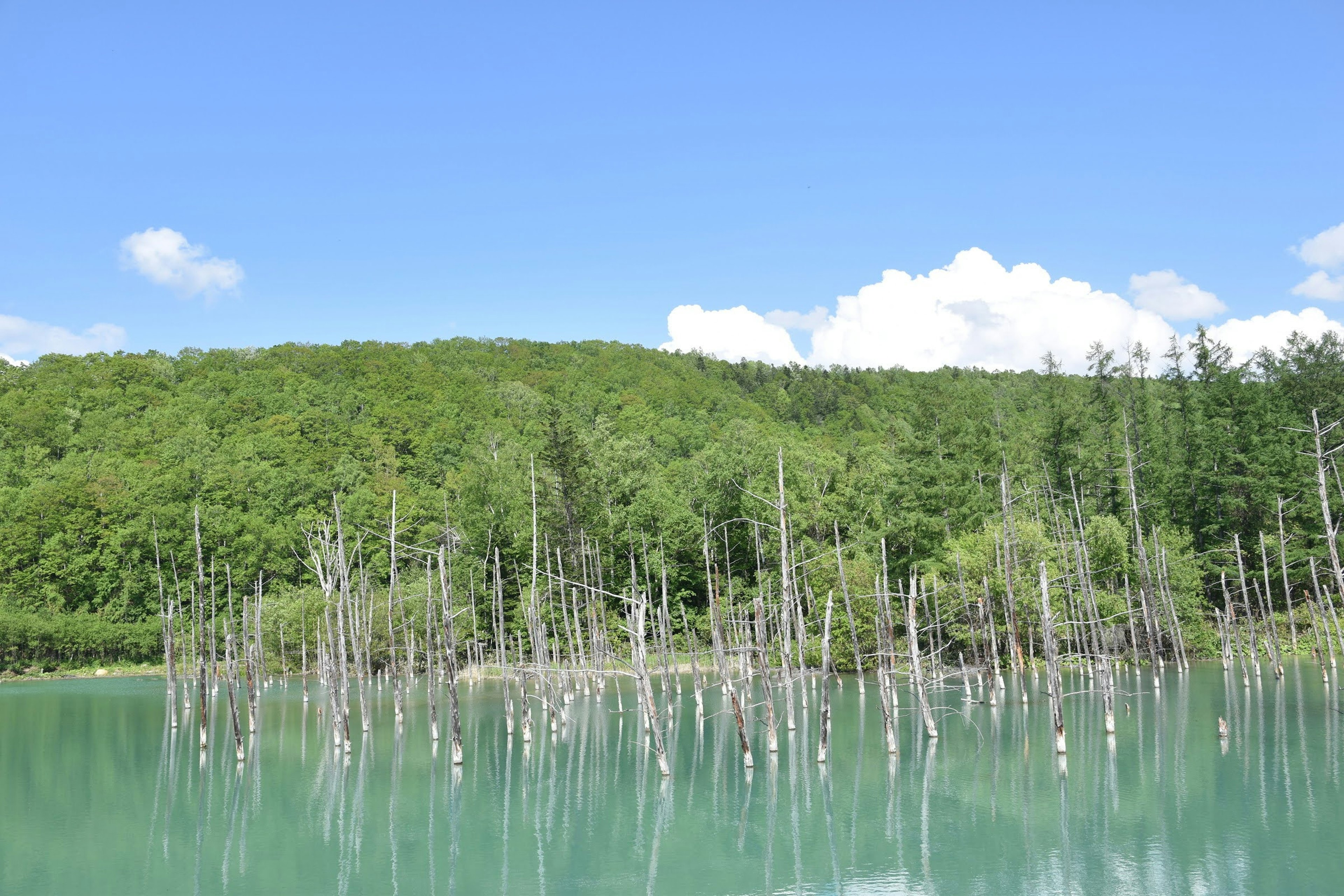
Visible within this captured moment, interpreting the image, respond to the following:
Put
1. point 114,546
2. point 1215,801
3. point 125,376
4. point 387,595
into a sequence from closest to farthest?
point 1215,801 < point 387,595 < point 114,546 < point 125,376

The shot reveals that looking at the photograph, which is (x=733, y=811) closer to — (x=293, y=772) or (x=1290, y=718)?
(x=293, y=772)

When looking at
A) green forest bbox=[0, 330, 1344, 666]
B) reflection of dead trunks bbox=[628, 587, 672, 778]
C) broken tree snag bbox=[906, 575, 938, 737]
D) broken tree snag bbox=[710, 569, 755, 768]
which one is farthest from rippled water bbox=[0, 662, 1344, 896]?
green forest bbox=[0, 330, 1344, 666]

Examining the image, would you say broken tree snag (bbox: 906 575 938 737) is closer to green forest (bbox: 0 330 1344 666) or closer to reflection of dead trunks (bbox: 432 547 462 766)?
reflection of dead trunks (bbox: 432 547 462 766)

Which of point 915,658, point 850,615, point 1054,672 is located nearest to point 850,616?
point 850,615

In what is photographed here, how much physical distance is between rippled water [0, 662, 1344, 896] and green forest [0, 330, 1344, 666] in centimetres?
1155

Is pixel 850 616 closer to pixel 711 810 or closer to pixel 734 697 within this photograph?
pixel 734 697

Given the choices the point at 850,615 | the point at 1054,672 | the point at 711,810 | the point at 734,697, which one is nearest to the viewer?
the point at 711,810

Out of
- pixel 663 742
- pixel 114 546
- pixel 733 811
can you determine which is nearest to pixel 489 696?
pixel 663 742

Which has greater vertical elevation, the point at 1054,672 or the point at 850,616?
the point at 850,616

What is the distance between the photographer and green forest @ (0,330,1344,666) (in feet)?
171

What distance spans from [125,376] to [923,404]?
6844cm

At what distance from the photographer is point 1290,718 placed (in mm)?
28469

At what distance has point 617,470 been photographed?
62500mm

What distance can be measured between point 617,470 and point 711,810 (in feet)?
142
